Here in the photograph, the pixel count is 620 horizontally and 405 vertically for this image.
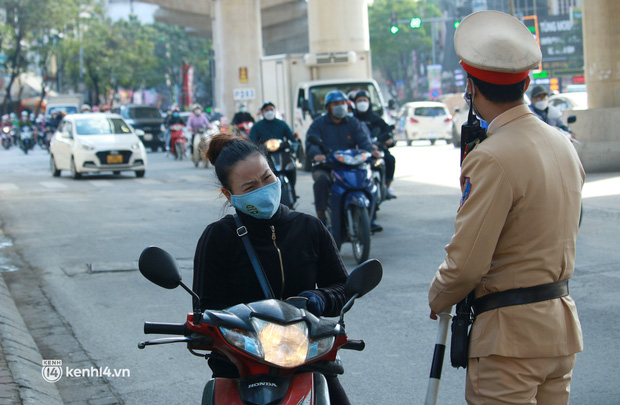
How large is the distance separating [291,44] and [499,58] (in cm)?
6380

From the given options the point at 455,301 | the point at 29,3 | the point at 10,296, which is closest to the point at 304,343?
the point at 455,301

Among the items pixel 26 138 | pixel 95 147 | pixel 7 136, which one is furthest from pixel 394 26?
pixel 7 136

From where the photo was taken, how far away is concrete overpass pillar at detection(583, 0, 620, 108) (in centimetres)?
1916

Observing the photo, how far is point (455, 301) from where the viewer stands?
2.87 metres

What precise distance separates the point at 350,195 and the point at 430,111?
85.3ft

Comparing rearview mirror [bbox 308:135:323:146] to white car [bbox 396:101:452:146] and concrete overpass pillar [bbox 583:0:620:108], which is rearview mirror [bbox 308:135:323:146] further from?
white car [bbox 396:101:452:146]

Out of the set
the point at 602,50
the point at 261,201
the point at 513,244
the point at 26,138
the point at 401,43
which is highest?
the point at 401,43

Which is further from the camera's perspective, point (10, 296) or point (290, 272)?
point (10, 296)

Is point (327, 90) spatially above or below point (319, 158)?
above

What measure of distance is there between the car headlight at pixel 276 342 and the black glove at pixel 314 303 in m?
0.37

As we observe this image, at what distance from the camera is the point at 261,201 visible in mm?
3154

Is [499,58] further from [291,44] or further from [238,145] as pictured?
[291,44]

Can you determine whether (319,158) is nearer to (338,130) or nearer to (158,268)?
(338,130)

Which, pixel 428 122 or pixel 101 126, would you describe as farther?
pixel 428 122
